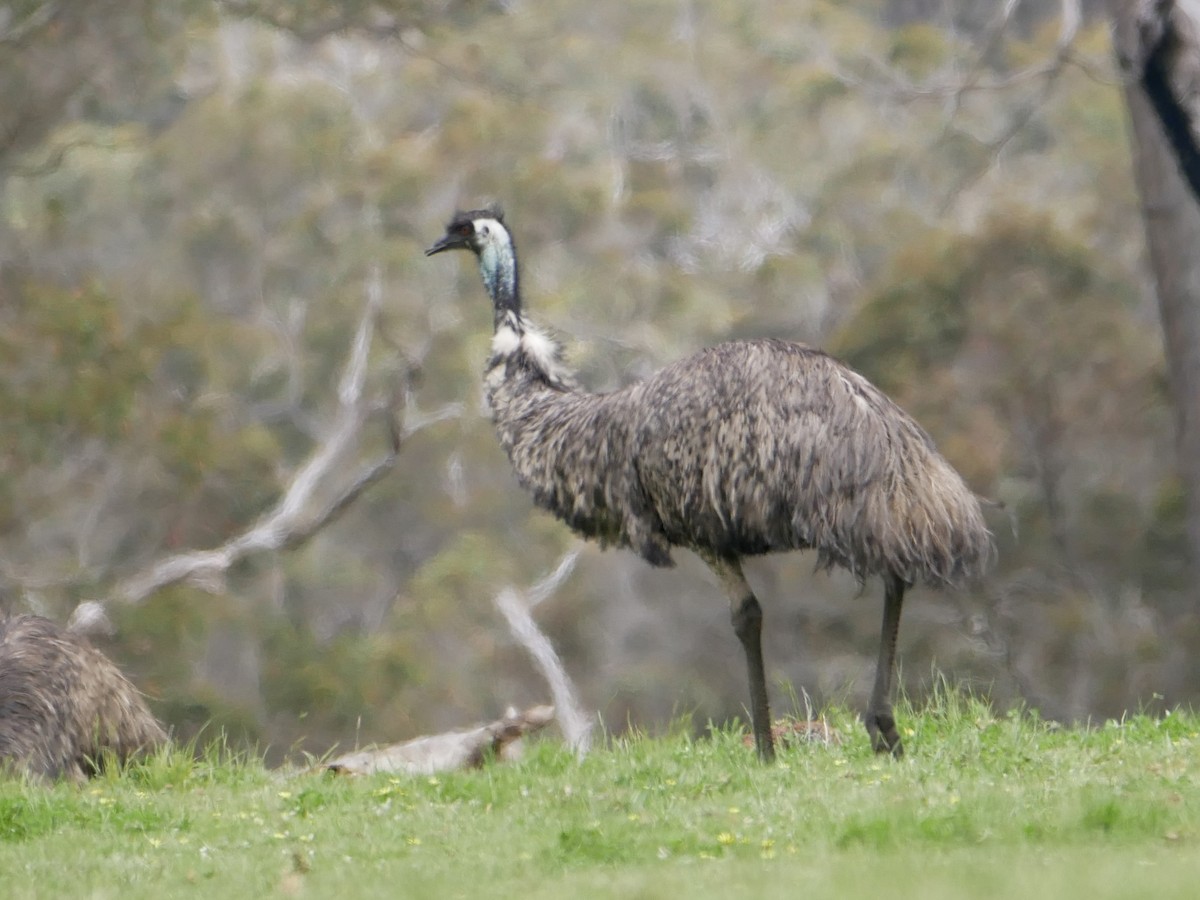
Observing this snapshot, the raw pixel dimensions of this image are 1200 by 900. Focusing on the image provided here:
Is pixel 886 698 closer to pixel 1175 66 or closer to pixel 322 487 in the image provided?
pixel 1175 66

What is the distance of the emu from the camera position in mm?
6984

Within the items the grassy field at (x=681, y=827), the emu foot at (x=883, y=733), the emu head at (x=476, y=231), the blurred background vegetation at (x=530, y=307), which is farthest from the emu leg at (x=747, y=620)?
the blurred background vegetation at (x=530, y=307)

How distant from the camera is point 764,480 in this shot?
23.8ft

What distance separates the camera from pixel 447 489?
27.9m

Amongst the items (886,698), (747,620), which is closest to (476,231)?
(747,620)

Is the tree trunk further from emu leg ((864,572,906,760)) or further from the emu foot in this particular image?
the emu foot

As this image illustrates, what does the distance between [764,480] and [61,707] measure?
10.4 ft

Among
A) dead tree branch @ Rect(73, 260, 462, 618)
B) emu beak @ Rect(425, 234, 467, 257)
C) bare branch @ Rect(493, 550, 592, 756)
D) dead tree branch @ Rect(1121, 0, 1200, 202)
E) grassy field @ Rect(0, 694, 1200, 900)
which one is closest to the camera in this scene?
grassy field @ Rect(0, 694, 1200, 900)

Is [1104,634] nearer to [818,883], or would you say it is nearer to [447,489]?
[447,489]

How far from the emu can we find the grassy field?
625mm

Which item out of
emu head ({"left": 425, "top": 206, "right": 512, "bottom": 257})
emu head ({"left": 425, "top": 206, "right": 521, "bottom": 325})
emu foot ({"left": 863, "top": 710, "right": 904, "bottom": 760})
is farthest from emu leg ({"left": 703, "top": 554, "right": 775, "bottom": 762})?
emu head ({"left": 425, "top": 206, "right": 512, "bottom": 257})

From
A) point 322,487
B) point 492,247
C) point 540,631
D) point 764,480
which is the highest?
point 492,247

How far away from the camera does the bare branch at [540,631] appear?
1016 inches

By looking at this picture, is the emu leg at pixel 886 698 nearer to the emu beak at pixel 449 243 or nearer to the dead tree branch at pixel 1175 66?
the dead tree branch at pixel 1175 66
